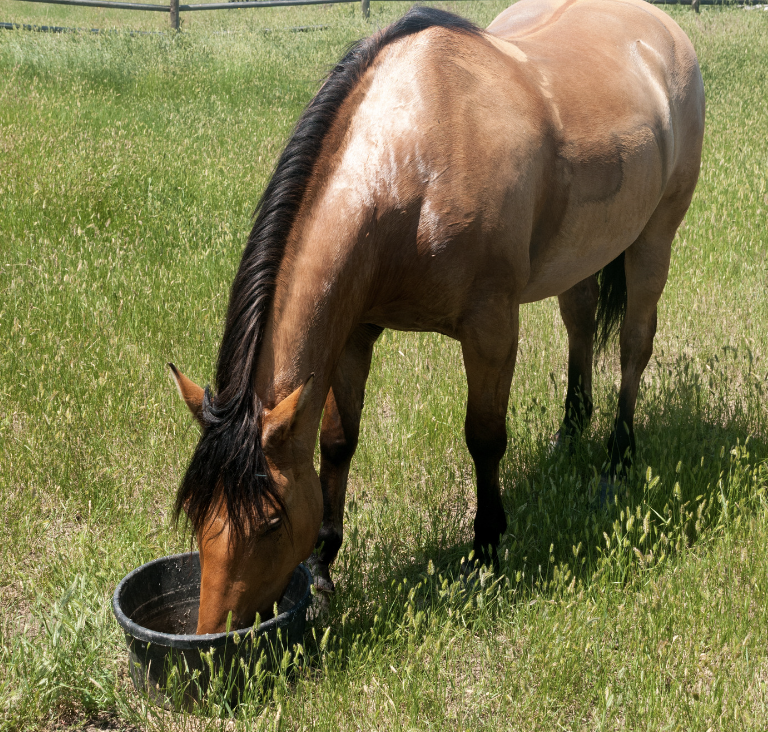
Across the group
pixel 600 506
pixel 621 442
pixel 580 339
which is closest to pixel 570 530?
pixel 600 506

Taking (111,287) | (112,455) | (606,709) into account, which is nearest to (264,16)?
(111,287)

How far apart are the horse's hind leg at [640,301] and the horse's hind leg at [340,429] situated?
1.60 metres

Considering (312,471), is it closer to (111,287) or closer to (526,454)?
(526,454)

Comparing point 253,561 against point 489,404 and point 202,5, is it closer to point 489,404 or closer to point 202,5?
point 489,404

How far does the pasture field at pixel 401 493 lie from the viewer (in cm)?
244

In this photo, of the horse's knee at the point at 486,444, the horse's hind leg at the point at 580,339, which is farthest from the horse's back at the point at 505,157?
the horse's hind leg at the point at 580,339

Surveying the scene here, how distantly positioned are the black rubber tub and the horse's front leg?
936mm

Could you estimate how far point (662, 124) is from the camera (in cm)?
387

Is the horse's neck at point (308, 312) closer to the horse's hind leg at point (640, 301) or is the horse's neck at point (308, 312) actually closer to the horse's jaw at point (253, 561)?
the horse's jaw at point (253, 561)

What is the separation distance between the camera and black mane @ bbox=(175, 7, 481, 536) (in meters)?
2.19

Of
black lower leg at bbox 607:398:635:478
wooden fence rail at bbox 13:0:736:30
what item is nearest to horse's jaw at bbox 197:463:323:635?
black lower leg at bbox 607:398:635:478

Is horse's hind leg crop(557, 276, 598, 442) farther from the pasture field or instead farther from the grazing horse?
the grazing horse

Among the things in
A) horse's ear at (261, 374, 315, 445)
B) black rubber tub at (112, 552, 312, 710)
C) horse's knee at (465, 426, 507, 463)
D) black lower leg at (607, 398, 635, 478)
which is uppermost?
horse's ear at (261, 374, 315, 445)

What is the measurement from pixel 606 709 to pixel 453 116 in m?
2.00
